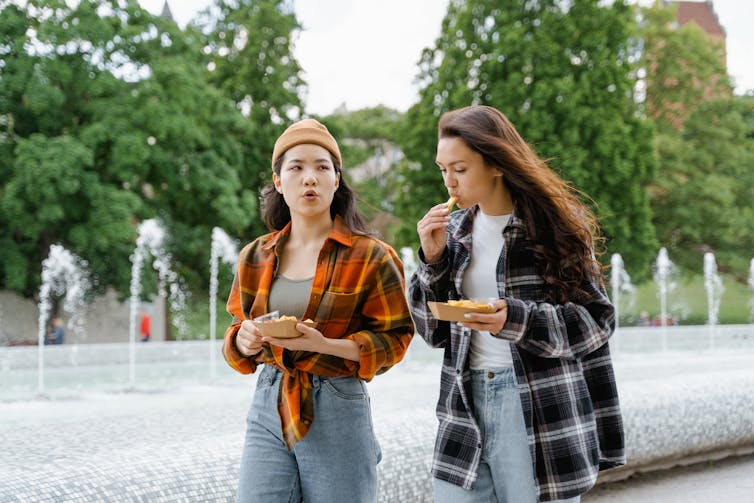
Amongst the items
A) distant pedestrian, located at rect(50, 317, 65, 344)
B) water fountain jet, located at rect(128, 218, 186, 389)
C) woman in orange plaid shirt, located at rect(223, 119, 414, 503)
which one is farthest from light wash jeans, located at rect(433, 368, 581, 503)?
distant pedestrian, located at rect(50, 317, 65, 344)

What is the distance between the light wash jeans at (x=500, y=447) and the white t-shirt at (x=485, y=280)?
0.11 feet

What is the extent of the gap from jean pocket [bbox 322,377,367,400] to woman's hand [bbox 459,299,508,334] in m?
0.35

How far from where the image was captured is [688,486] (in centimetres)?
548

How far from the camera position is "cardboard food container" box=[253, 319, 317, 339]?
2.11 metres

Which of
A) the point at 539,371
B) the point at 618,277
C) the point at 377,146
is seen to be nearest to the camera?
the point at 539,371

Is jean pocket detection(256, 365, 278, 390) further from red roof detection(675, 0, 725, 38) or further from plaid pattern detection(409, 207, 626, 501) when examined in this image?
red roof detection(675, 0, 725, 38)

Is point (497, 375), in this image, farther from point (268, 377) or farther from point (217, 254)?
point (217, 254)

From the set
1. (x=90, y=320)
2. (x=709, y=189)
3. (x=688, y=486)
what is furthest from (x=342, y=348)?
(x=709, y=189)

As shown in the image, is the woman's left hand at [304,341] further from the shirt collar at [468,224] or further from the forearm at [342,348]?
the shirt collar at [468,224]

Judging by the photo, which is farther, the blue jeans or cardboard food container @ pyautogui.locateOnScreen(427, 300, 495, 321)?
the blue jeans

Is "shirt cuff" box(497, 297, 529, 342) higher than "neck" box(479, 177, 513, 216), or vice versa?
"neck" box(479, 177, 513, 216)

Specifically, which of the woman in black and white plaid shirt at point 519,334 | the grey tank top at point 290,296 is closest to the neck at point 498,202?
the woman in black and white plaid shirt at point 519,334

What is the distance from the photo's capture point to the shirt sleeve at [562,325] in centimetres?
224

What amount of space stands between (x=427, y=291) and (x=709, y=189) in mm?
26364
